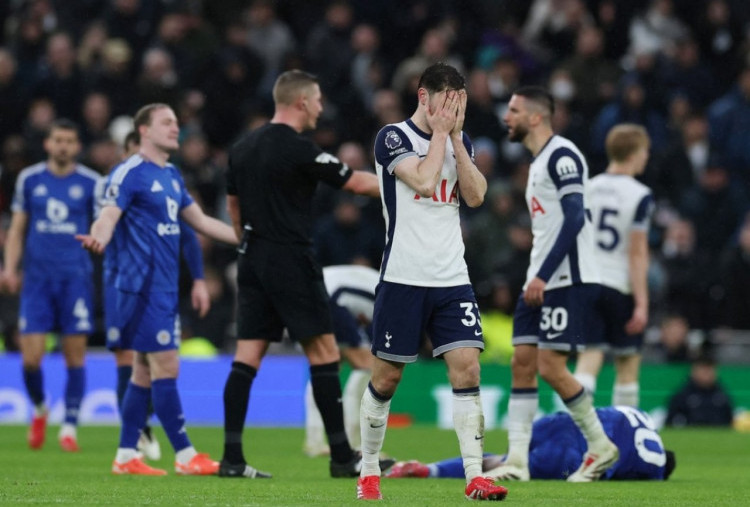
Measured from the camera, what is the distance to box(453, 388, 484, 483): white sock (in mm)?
7359

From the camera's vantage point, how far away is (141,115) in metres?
9.70

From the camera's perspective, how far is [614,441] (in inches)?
367

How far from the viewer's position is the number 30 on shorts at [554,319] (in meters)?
9.16

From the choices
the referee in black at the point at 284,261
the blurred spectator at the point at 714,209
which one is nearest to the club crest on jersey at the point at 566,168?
the referee in black at the point at 284,261

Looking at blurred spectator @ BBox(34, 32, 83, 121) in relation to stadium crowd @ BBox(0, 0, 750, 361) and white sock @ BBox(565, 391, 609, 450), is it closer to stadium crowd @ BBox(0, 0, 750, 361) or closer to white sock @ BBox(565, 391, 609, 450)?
stadium crowd @ BBox(0, 0, 750, 361)

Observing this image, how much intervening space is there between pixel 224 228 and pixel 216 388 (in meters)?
6.83

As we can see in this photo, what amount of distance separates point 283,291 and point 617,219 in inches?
130

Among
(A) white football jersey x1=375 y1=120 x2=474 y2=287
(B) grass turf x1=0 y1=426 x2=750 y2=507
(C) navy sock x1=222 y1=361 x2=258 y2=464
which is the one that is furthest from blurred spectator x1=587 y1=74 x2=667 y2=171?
(A) white football jersey x1=375 y1=120 x2=474 y2=287

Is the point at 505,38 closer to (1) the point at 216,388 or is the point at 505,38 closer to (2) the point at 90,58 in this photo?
(2) the point at 90,58

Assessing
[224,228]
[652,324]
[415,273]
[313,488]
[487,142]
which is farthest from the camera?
[487,142]

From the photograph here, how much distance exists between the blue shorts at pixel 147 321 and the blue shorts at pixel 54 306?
310 cm

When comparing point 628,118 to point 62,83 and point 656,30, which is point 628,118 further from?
point 62,83

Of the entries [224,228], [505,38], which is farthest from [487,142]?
[224,228]

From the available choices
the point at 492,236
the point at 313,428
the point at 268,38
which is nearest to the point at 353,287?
the point at 313,428
